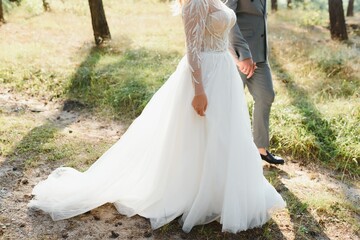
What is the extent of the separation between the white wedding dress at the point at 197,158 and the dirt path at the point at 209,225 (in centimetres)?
11

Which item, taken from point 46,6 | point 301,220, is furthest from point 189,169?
point 46,6

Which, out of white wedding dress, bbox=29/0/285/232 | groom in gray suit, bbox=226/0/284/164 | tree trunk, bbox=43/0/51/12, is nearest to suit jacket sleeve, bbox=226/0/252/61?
groom in gray suit, bbox=226/0/284/164

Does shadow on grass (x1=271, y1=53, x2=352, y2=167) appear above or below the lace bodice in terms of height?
below

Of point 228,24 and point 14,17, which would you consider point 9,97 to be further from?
point 14,17

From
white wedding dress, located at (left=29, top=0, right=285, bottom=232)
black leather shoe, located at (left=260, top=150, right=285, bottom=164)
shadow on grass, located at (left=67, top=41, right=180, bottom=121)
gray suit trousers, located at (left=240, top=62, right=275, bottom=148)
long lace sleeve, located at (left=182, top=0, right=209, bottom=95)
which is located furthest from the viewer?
shadow on grass, located at (left=67, top=41, right=180, bottom=121)

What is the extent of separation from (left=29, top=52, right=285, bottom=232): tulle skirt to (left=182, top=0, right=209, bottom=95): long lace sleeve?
5.4 inches

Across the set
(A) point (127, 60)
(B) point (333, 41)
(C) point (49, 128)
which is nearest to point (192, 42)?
(C) point (49, 128)

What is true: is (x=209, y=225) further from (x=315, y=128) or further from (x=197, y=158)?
(x=315, y=128)

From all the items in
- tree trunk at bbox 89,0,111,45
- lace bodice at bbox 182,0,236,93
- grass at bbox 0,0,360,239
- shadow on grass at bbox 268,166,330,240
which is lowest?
shadow on grass at bbox 268,166,330,240

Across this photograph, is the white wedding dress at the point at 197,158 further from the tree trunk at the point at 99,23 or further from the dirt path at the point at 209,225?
the tree trunk at the point at 99,23

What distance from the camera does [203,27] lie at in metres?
3.25

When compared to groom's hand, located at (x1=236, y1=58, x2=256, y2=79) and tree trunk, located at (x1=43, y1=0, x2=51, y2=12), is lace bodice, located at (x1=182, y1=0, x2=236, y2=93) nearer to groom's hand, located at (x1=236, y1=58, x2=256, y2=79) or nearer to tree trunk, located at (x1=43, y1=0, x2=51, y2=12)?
groom's hand, located at (x1=236, y1=58, x2=256, y2=79)

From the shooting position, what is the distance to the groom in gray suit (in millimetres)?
4207

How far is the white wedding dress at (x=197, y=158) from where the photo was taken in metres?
3.37
